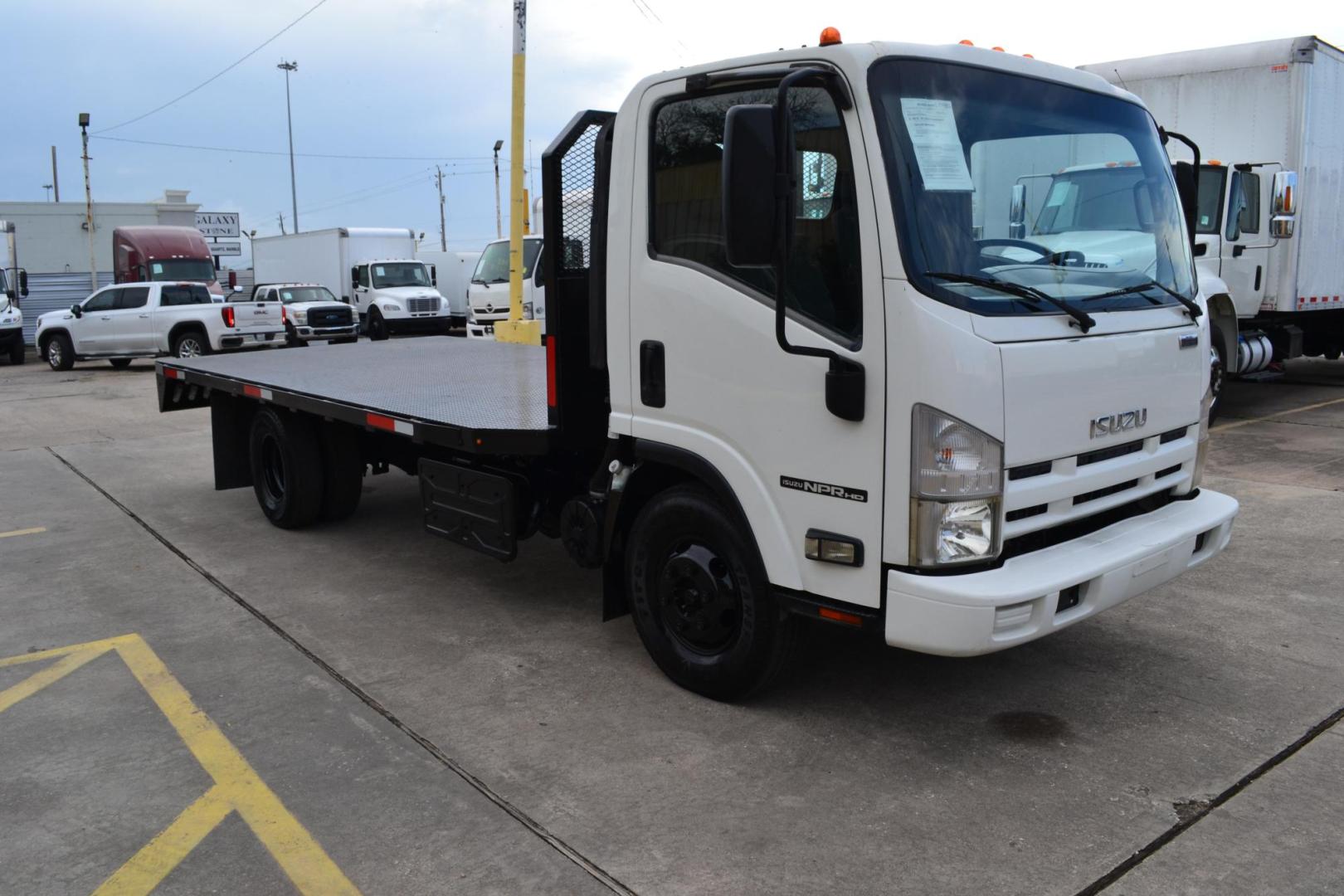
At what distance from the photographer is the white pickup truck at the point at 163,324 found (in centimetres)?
2081

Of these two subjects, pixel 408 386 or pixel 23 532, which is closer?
pixel 408 386

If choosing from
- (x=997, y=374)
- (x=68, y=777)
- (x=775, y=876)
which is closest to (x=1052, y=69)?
(x=997, y=374)

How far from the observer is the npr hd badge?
3.56 m

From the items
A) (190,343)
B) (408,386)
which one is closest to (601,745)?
(408,386)

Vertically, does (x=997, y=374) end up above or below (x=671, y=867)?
above

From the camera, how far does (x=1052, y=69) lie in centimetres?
407

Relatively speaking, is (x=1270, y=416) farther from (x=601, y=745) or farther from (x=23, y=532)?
(x=23, y=532)

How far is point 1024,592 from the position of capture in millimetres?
3375

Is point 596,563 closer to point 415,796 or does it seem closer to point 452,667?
point 452,667

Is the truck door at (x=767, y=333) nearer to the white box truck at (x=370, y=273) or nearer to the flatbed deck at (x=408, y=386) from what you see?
the flatbed deck at (x=408, y=386)

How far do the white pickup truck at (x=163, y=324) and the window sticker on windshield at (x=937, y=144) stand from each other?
63.0 feet

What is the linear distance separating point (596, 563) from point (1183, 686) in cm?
249

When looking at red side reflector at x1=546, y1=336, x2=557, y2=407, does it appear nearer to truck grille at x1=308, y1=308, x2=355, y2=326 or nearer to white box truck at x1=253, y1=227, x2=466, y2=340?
truck grille at x1=308, y1=308, x2=355, y2=326

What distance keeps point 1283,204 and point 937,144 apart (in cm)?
878
